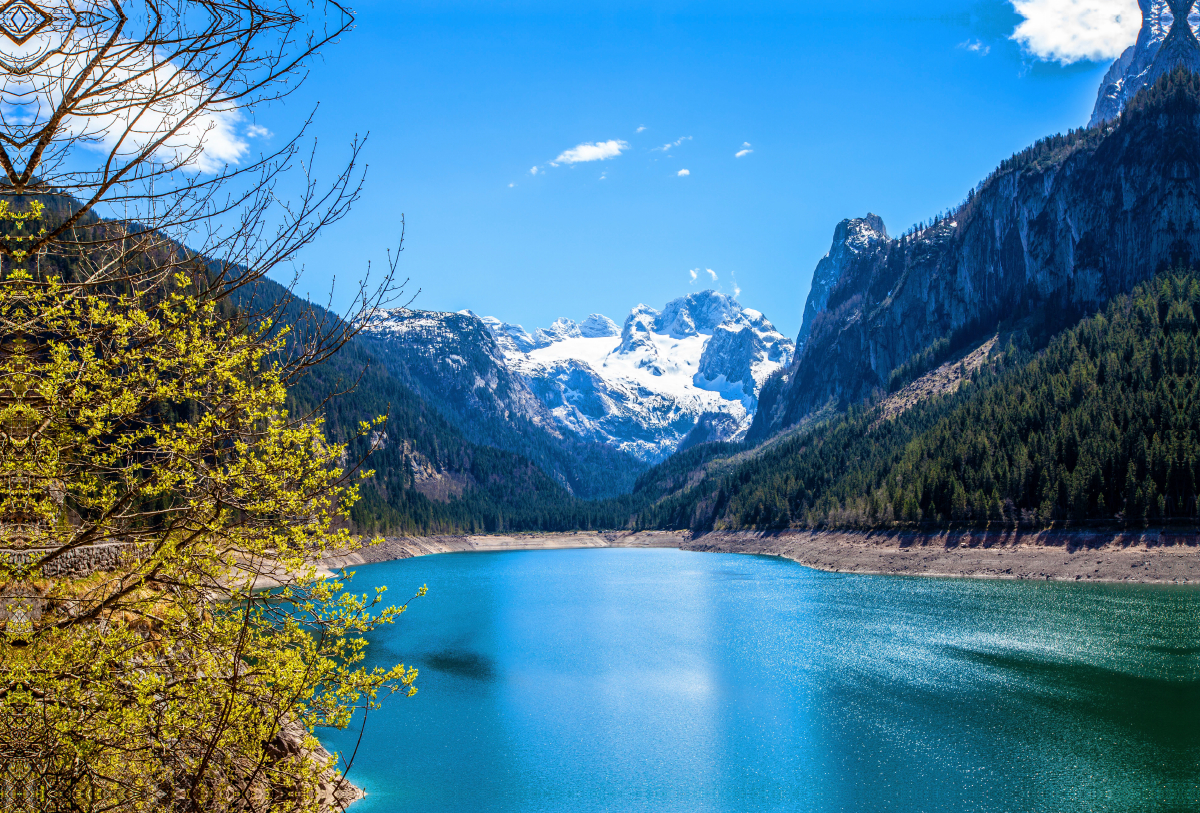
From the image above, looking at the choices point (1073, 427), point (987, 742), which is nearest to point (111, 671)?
point (987, 742)

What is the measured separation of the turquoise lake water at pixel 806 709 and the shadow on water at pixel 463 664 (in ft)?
0.89

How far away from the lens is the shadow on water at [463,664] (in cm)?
3933

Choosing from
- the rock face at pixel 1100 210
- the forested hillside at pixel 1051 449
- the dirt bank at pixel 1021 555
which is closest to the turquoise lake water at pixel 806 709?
the dirt bank at pixel 1021 555

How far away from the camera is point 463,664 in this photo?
137 feet

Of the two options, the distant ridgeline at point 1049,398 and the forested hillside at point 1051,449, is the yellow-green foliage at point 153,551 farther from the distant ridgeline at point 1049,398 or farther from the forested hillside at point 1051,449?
the forested hillside at point 1051,449

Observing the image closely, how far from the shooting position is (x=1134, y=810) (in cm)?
2009

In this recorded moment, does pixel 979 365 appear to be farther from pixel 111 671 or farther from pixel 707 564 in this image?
pixel 111 671

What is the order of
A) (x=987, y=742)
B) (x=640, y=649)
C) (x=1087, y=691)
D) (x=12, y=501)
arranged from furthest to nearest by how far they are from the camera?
1. (x=640, y=649)
2. (x=1087, y=691)
3. (x=987, y=742)
4. (x=12, y=501)

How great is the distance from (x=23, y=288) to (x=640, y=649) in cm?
4342

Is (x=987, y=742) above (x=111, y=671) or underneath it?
underneath

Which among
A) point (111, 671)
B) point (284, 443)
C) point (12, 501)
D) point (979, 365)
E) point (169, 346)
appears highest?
point (979, 365)

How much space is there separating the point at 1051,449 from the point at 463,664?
77.1 metres

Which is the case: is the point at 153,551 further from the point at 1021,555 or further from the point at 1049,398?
the point at 1049,398

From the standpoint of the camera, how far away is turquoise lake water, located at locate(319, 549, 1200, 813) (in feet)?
74.2
